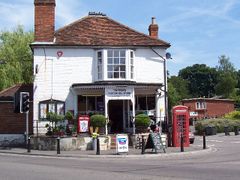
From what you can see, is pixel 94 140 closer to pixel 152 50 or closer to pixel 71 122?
pixel 71 122

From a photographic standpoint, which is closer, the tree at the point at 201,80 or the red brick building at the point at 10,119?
the red brick building at the point at 10,119

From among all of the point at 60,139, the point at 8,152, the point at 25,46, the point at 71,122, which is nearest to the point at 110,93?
the point at 71,122

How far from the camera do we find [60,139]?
29062mm

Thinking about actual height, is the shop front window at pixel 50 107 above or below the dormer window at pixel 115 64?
below

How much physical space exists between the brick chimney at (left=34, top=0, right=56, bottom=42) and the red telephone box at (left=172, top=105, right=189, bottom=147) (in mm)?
11042

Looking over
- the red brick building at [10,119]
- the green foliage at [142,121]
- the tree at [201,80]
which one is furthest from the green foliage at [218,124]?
the tree at [201,80]

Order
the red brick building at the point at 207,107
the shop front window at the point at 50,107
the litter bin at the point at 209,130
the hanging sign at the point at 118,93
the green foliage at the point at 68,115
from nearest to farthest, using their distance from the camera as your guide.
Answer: the green foliage at the point at 68,115, the hanging sign at the point at 118,93, the shop front window at the point at 50,107, the litter bin at the point at 209,130, the red brick building at the point at 207,107

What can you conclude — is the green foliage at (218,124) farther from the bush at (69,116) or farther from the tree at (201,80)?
the tree at (201,80)

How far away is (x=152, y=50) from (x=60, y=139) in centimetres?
1089

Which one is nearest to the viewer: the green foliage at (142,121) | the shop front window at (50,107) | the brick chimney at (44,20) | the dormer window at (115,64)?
the green foliage at (142,121)

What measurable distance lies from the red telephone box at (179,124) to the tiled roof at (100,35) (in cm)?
656

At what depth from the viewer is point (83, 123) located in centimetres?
3003

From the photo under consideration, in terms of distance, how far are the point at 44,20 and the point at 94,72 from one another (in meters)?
5.46

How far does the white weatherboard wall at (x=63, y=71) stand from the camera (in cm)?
3353
